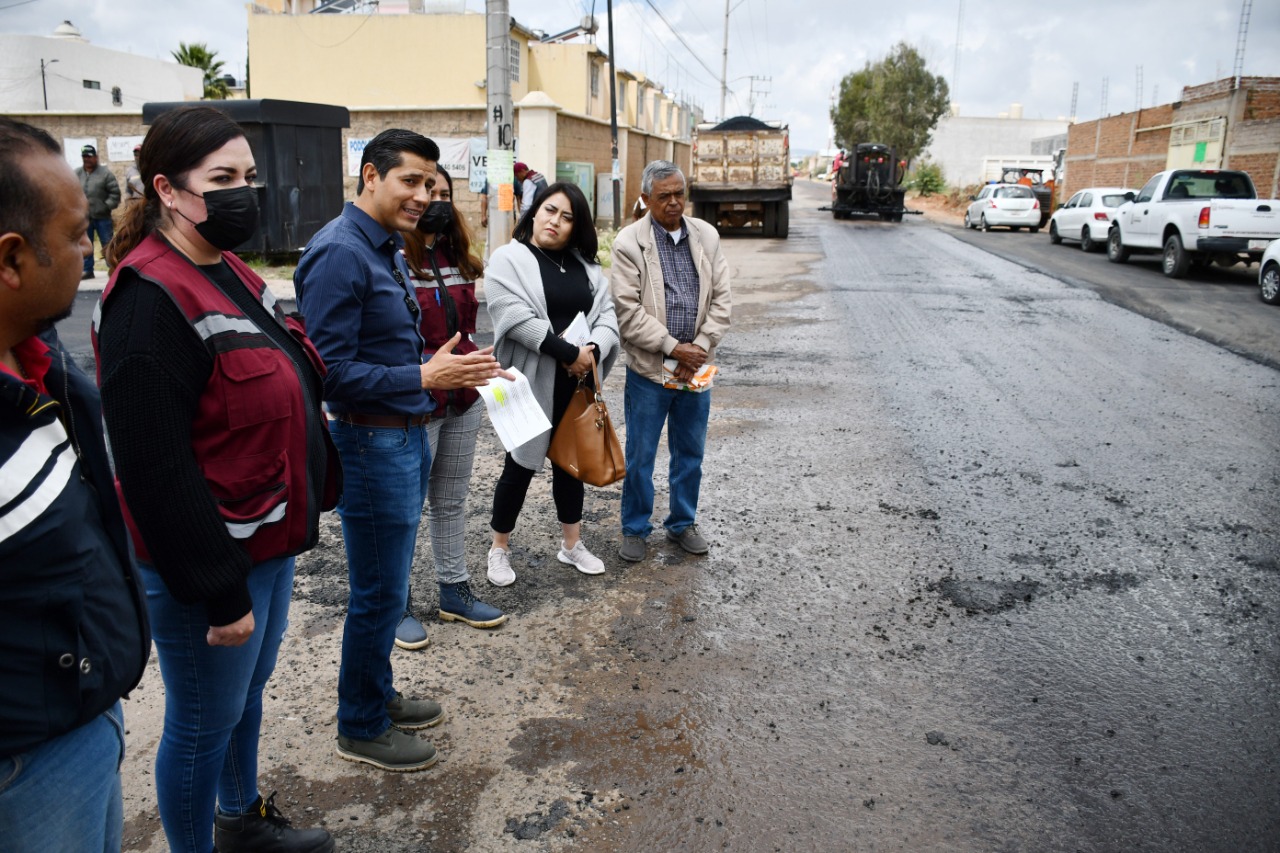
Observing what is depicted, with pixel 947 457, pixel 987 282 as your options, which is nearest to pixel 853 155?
pixel 987 282

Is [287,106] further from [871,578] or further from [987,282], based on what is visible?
[871,578]

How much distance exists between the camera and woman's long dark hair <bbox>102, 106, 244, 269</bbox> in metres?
2.01

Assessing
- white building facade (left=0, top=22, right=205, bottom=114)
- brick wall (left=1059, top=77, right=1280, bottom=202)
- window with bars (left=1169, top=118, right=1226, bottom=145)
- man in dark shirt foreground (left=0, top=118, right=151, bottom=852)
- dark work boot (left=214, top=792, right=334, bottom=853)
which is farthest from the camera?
white building facade (left=0, top=22, right=205, bottom=114)

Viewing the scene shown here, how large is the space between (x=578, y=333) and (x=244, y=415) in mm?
2203

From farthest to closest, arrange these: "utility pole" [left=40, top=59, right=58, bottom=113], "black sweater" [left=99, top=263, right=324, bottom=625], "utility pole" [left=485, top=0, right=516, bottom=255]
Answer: "utility pole" [left=40, top=59, right=58, bottom=113]
"utility pole" [left=485, top=0, right=516, bottom=255]
"black sweater" [left=99, top=263, right=324, bottom=625]

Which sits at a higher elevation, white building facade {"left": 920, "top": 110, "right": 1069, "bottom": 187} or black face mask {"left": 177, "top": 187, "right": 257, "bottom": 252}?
white building facade {"left": 920, "top": 110, "right": 1069, "bottom": 187}

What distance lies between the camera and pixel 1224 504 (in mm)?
5371

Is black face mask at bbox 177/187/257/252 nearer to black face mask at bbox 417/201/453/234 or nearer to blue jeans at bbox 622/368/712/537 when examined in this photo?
black face mask at bbox 417/201/453/234

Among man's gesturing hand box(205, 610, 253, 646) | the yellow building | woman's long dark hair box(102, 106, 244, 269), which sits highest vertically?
the yellow building

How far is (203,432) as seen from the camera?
2.00 meters

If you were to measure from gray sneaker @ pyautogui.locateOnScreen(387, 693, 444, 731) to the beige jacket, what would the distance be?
1.96 metres

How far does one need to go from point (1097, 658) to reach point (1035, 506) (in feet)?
5.79

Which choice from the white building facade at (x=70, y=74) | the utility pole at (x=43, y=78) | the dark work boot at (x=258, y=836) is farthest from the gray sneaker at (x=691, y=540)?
the utility pole at (x=43, y=78)

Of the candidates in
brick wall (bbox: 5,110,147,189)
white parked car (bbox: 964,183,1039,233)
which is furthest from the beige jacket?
white parked car (bbox: 964,183,1039,233)
